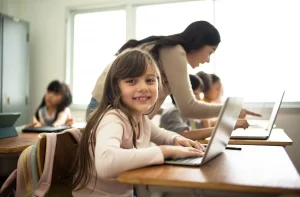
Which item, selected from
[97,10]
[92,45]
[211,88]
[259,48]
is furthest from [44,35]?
[259,48]

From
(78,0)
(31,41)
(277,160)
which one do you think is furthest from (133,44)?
(31,41)

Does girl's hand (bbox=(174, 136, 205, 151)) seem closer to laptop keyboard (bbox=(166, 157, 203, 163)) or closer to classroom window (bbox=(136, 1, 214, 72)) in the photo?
laptop keyboard (bbox=(166, 157, 203, 163))

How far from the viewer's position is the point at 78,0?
4.34 m

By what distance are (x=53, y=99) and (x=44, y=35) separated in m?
1.53

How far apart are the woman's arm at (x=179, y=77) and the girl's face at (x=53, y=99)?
6.56 feet

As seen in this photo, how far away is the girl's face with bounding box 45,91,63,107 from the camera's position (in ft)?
11.0

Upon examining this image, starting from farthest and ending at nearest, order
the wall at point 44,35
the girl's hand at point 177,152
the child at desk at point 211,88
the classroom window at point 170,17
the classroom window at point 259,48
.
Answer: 1. the wall at point 44,35
2. the classroom window at point 170,17
3. the classroom window at point 259,48
4. the child at desk at point 211,88
5. the girl's hand at point 177,152

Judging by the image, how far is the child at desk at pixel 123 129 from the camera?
93cm

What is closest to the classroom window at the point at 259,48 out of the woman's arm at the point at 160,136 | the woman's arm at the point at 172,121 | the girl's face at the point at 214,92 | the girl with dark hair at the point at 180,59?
the girl's face at the point at 214,92

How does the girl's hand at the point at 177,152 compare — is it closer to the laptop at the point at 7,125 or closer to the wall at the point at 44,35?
the laptop at the point at 7,125

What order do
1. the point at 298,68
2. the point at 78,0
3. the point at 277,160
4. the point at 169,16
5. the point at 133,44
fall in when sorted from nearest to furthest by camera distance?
the point at 277,160, the point at 133,44, the point at 298,68, the point at 169,16, the point at 78,0

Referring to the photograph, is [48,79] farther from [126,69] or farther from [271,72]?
[126,69]

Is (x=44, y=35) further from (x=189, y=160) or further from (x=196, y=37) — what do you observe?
(x=189, y=160)

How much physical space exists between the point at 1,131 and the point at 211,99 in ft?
6.57
